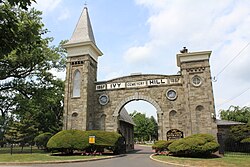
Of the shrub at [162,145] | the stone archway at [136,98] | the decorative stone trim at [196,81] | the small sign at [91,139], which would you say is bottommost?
the shrub at [162,145]

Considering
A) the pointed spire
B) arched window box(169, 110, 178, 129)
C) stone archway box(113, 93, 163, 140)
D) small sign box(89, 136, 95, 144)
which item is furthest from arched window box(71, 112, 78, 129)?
arched window box(169, 110, 178, 129)

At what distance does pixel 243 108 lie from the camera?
42.9m

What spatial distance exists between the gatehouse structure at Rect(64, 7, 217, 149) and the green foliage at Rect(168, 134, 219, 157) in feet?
11.5

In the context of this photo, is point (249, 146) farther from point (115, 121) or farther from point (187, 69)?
point (115, 121)

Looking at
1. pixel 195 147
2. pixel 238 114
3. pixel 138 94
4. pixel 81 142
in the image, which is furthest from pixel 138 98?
pixel 238 114

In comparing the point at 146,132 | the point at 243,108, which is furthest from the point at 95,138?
the point at 146,132

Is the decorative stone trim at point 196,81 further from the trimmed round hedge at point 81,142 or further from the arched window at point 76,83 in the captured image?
the arched window at point 76,83

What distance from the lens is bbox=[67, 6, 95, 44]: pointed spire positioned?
22.9 metres

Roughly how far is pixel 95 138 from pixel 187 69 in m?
10.1

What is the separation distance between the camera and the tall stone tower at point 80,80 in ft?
69.2

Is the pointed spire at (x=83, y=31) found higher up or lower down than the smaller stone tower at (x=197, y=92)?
higher up

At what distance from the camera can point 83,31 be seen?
77.4 ft

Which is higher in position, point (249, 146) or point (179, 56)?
point (179, 56)

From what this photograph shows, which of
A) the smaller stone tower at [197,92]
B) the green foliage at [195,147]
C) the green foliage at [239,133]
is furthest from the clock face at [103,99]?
the green foliage at [239,133]
